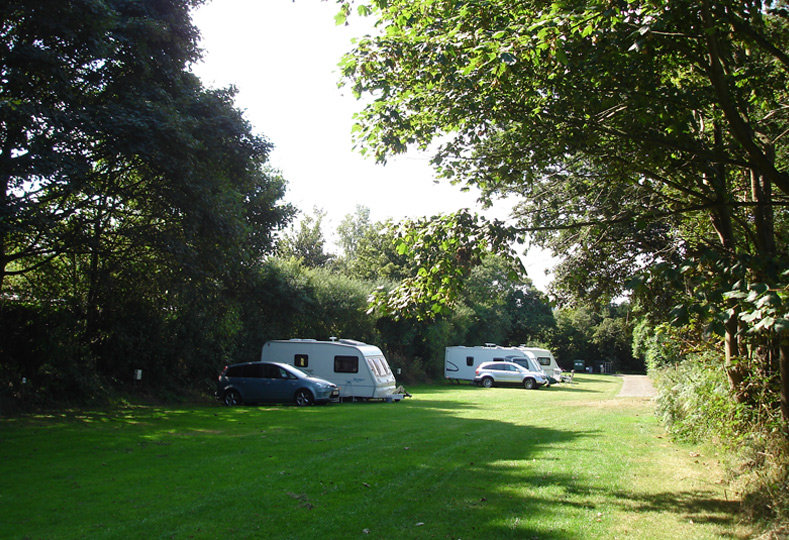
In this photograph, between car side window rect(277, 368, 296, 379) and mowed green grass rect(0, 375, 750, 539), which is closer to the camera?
mowed green grass rect(0, 375, 750, 539)

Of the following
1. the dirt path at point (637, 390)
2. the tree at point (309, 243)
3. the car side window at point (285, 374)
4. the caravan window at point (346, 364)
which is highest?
the tree at point (309, 243)

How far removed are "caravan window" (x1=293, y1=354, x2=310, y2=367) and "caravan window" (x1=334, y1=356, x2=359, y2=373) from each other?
1321 millimetres

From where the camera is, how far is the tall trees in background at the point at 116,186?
1250 centimetres

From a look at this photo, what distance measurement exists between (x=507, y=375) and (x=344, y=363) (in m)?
15.8

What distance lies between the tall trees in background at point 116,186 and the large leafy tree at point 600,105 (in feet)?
24.6

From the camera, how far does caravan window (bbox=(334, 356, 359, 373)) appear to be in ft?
75.1

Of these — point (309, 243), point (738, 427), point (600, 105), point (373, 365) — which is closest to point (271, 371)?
point (373, 365)

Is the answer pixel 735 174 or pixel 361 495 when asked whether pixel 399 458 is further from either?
pixel 735 174

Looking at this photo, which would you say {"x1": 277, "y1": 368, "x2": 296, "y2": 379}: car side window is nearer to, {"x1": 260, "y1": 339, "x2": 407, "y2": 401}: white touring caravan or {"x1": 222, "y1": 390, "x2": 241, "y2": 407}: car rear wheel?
{"x1": 222, "y1": 390, "x2": 241, "y2": 407}: car rear wheel

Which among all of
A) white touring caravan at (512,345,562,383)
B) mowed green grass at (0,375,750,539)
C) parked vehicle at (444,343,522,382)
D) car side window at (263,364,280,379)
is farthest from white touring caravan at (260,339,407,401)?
white touring caravan at (512,345,562,383)

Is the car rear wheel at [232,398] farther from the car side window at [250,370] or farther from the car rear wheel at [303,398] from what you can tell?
the car rear wheel at [303,398]

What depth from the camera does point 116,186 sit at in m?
15.5

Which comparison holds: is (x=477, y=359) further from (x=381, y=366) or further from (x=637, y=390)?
(x=381, y=366)

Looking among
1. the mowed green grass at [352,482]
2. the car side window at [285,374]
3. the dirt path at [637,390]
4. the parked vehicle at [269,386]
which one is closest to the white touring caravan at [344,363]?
the parked vehicle at [269,386]
